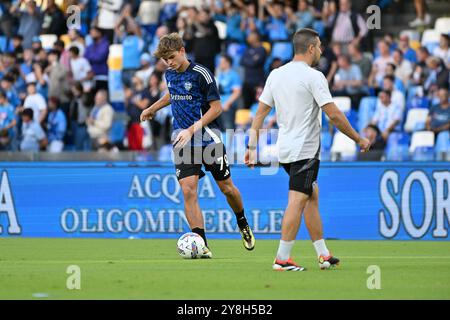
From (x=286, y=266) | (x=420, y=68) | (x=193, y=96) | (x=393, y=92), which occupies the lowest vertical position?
(x=286, y=266)

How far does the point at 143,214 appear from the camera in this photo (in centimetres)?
1914

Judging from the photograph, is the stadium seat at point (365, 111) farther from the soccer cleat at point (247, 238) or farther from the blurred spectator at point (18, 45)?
the blurred spectator at point (18, 45)

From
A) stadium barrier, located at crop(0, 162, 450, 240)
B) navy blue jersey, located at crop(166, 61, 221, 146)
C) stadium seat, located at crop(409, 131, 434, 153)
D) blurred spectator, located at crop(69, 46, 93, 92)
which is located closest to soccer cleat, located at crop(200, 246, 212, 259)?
navy blue jersey, located at crop(166, 61, 221, 146)

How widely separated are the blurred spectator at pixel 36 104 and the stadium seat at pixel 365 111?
22.0 ft

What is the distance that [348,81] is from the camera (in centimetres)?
2272

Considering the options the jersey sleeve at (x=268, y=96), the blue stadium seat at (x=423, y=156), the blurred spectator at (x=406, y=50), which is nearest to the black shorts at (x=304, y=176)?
the jersey sleeve at (x=268, y=96)

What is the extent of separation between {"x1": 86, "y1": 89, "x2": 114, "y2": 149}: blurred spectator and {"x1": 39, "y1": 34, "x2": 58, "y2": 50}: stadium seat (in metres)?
3.97

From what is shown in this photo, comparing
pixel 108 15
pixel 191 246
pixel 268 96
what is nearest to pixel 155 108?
pixel 191 246

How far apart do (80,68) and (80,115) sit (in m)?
1.50

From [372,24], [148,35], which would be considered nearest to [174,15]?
[148,35]

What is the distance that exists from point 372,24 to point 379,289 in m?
14.6

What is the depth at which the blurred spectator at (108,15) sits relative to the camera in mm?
26333

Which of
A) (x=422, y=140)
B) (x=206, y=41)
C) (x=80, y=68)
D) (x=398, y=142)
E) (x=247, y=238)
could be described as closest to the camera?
(x=247, y=238)

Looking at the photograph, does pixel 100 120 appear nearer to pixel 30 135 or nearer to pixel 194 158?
pixel 30 135
